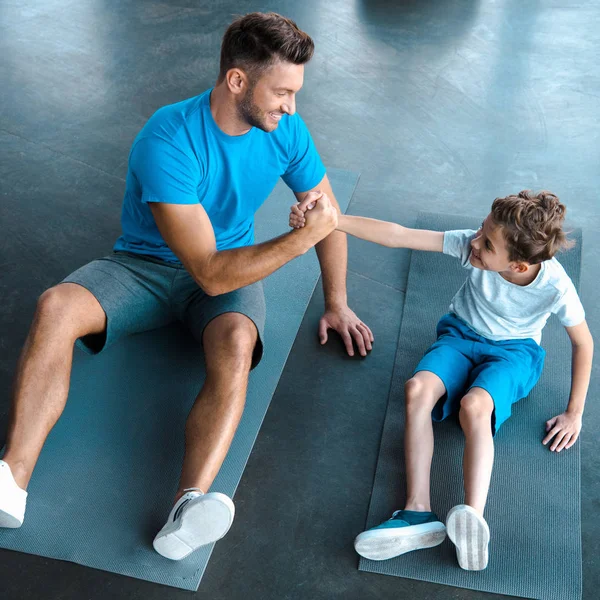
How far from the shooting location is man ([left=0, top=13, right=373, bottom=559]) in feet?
6.50

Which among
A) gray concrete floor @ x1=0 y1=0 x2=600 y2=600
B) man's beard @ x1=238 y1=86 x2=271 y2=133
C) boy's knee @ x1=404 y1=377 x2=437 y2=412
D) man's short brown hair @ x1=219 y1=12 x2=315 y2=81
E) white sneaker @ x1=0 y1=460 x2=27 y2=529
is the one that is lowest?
gray concrete floor @ x1=0 y1=0 x2=600 y2=600

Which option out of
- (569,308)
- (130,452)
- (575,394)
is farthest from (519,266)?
(130,452)

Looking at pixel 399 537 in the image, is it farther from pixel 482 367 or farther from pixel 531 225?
pixel 531 225

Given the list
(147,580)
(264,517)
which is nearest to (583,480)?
(264,517)

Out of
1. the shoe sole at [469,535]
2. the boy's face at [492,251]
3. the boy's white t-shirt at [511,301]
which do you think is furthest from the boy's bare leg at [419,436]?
the boy's face at [492,251]

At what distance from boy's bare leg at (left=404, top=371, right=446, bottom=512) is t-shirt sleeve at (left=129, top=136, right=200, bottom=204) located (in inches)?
34.1

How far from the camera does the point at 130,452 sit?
87.6 inches

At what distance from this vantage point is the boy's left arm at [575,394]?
216 centimetres

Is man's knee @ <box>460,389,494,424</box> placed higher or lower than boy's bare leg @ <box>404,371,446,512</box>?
higher

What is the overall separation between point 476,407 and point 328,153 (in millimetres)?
1922

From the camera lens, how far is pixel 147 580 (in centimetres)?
193

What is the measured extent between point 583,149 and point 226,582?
9.56 feet

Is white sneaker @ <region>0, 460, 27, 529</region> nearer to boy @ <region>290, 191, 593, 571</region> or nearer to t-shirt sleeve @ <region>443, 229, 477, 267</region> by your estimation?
boy @ <region>290, 191, 593, 571</region>

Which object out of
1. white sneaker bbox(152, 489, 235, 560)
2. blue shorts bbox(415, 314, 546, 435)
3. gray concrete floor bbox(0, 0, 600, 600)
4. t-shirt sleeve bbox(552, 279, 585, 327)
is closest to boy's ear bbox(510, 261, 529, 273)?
t-shirt sleeve bbox(552, 279, 585, 327)
